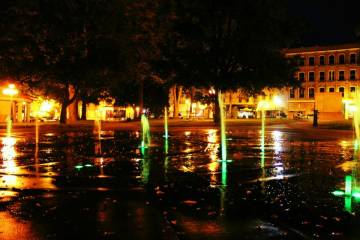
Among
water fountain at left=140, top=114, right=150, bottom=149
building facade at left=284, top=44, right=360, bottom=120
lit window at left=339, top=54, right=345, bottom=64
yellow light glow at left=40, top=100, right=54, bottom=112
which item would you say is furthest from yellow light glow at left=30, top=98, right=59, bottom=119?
water fountain at left=140, top=114, right=150, bottom=149

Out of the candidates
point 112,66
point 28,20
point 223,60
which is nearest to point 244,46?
point 223,60

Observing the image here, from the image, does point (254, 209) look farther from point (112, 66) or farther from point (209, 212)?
point (112, 66)

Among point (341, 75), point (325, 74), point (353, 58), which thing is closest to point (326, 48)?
point (325, 74)

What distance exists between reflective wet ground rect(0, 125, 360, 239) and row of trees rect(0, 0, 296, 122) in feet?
Answer: 62.4

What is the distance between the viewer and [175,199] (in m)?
8.84

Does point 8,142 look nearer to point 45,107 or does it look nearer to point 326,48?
point 45,107

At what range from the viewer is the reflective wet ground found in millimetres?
6637

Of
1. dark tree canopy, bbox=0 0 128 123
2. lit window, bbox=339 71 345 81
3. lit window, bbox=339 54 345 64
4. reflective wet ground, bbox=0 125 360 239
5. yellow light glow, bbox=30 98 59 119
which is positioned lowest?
reflective wet ground, bbox=0 125 360 239

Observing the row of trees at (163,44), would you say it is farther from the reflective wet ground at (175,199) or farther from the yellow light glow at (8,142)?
the reflective wet ground at (175,199)

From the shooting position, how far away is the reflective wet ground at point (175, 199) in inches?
261

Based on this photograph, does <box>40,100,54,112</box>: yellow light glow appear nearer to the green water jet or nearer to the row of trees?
the row of trees

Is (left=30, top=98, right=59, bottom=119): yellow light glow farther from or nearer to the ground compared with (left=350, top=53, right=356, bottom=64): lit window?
nearer to the ground

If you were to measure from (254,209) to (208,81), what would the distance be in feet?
133

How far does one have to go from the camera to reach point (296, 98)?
11356 centimetres
